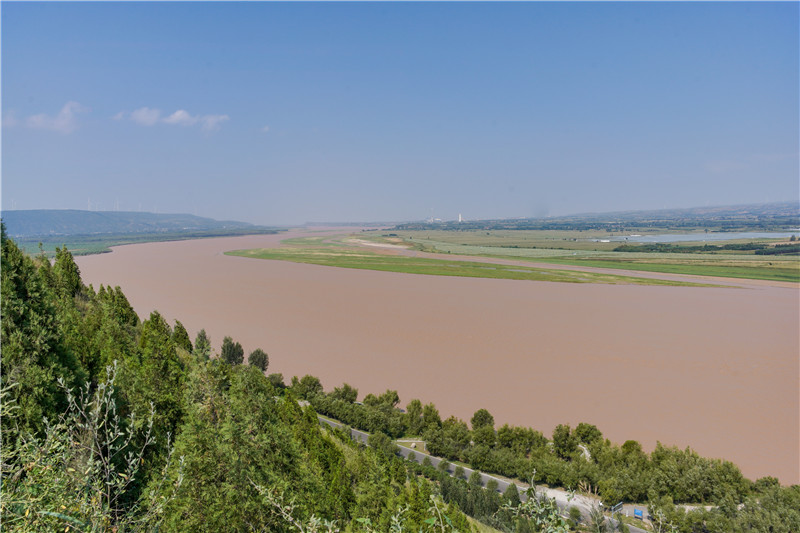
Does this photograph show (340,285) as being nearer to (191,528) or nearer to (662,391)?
(662,391)

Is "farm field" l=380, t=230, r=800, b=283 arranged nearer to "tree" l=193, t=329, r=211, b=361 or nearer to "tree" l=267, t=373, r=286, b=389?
"tree" l=267, t=373, r=286, b=389

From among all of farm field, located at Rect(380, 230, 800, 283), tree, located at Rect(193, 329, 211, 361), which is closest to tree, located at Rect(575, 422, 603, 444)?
tree, located at Rect(193, 329, 211, 361)

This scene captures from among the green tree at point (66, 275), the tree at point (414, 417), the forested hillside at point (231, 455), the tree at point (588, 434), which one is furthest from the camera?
the green tree at point (66, 275)

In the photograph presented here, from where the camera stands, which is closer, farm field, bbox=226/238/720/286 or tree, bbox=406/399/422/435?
tree, bbox=406/399/422/435

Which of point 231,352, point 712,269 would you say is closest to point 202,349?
point 231,352

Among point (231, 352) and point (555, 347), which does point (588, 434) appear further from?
point (231, 352)

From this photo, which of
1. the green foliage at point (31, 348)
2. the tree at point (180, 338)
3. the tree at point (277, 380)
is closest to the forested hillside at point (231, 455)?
the green foliage at point (31, 348)

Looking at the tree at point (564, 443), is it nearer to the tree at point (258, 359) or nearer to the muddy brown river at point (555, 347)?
the muddy brown river at point (555, 347)

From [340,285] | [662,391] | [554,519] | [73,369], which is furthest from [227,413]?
[340,285]
